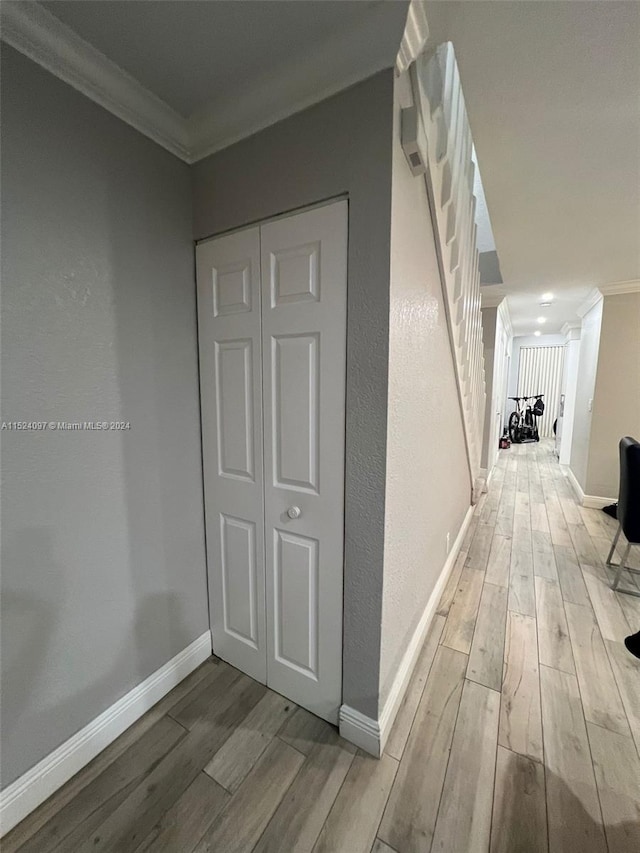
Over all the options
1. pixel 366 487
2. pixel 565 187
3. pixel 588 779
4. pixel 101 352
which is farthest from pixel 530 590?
pixel 101 352

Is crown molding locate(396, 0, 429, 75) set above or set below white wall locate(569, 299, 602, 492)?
above

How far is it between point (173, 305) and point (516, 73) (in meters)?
1.55

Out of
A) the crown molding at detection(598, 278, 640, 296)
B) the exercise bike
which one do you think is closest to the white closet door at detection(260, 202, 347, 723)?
the crown molding at detection(598, 278, 640, 296)

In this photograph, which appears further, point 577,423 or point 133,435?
point 577,423

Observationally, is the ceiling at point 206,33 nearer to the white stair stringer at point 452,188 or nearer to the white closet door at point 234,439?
the white stair stringer at point 452,188

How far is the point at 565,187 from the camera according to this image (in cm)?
190

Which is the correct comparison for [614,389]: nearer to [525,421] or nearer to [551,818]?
[551,818]

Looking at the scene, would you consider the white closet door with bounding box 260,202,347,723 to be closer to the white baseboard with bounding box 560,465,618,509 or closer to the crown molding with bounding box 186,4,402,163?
the crown molding with bounding box 186,4,402,163

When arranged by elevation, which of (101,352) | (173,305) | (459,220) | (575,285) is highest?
(575,285)

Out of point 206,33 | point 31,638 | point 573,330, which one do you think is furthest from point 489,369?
point 31,638

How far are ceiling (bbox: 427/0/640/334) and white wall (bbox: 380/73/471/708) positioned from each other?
402mm

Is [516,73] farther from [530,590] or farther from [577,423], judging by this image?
[577,423]

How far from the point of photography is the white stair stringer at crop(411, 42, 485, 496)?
1.15 meters

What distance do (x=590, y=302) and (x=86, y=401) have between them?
534cm
